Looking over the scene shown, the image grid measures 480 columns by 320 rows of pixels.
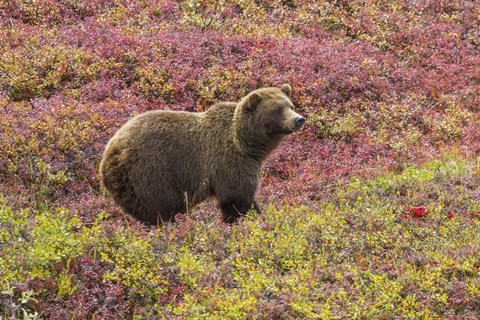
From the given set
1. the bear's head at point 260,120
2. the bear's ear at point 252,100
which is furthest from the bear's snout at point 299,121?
the bear's ear at point 252,100

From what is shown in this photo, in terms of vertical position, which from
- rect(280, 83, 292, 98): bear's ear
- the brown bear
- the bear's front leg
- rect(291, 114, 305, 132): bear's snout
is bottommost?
the bear's front leg

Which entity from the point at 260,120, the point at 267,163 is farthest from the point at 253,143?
the point at 267,163

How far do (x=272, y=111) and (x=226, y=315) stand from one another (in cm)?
378

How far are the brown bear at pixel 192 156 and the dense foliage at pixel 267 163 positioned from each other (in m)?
0.56

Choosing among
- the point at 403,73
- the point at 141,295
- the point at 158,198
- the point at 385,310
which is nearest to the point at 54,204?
the point at 158,198

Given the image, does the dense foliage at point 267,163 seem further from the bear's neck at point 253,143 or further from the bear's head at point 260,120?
the bear's head at point 260,120

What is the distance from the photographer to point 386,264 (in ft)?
24.3

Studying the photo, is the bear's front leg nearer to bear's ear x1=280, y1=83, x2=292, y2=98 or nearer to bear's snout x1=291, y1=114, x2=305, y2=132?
bear's snout x1=291, y1=114, x2=305, y2=132

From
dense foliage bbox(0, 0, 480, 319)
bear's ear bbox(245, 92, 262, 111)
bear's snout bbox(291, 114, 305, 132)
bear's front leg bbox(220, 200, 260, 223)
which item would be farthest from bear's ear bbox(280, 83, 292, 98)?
bear's front leg bbox(220, 200, 260, 223)

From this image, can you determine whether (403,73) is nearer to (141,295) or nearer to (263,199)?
(263,199)

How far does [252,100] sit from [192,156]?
1.15m

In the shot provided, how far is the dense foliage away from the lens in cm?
666

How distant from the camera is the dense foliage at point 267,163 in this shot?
6.66 meters

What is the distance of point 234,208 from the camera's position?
30.1 feet
